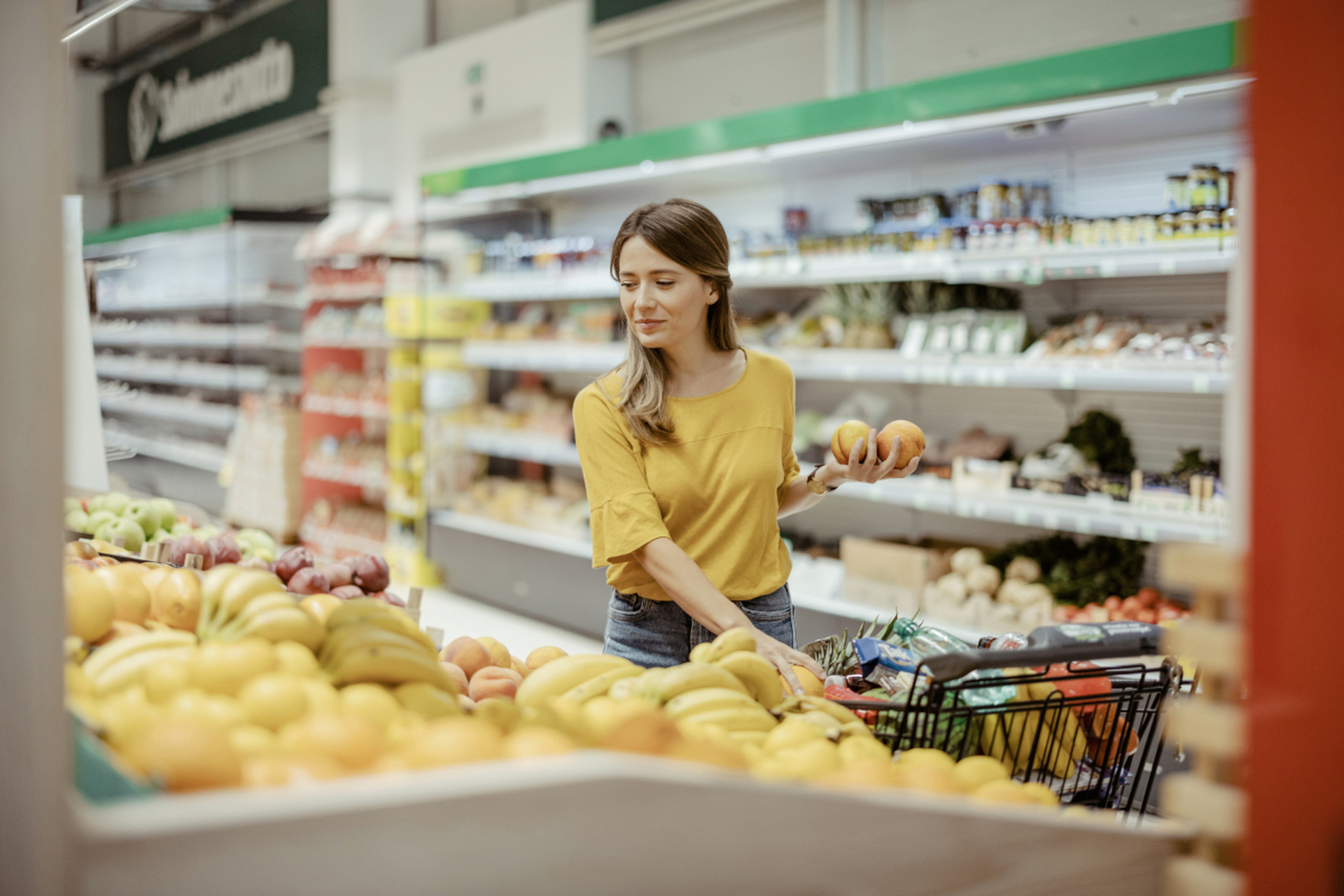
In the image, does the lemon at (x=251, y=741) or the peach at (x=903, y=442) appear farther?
the peach at (x=903, y=442)

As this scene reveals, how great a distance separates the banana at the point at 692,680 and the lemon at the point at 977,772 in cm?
31

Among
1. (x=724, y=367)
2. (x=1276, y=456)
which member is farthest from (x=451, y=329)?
(x=1276, y=456)

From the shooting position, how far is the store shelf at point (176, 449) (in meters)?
9.04

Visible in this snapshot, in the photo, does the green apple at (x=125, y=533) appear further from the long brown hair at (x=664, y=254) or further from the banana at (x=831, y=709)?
the banana at (x=831, y=709)

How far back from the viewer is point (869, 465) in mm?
2154

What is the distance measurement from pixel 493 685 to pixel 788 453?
965mm

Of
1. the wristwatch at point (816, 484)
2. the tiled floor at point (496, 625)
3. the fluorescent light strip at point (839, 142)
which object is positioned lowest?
the tiled floor at point (496, 625)

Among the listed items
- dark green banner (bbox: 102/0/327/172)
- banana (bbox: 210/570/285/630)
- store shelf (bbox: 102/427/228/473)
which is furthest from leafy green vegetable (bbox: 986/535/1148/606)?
store shelf (bbox: 102/427/228/473)

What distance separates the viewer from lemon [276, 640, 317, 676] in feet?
4.02

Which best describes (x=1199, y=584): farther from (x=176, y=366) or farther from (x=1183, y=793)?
(x=176, y=366)

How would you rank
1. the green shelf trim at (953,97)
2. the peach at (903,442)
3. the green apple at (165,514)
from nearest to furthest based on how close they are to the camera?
the peach at (903,442) < the green apple at (165,514) < the green shelf trim at (953,97)

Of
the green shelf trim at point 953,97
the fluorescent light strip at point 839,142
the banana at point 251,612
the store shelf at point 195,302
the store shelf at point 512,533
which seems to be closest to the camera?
the banana at point 251,612

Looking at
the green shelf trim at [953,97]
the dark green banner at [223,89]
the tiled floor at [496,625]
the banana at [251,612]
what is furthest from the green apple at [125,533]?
the dark green banner at [223,89]

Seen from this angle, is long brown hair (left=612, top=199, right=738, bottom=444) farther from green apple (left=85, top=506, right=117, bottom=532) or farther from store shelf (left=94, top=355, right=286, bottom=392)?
store shelf (left=94, top=355, right=286, bottom=392)
